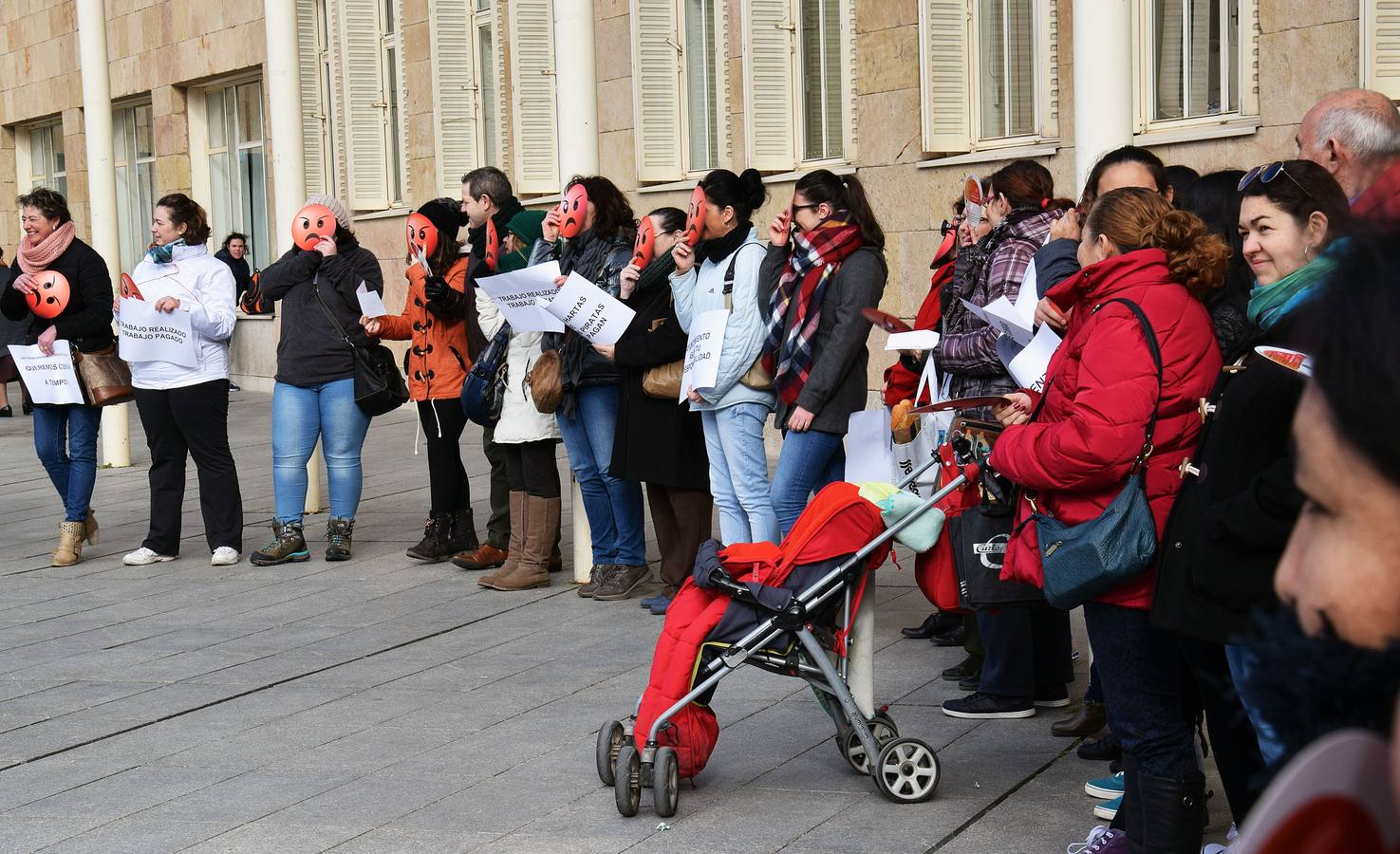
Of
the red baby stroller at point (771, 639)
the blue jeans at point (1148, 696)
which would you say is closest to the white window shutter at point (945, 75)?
the red baby stroller at point (771, 639)

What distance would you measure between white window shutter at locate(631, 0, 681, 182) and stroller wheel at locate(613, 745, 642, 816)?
A: 9.79 m

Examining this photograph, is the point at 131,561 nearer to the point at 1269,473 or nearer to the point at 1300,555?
the point at 1269,473

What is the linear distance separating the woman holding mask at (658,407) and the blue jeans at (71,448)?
3533 millimetres

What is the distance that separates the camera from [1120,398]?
371 centimetres

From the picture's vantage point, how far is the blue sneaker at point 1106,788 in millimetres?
4523

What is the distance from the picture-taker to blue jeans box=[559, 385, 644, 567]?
301 inches

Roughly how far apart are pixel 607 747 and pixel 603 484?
9.98 feet

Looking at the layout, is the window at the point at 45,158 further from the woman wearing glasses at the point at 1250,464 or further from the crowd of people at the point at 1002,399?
the woman wearing glasses at the point at 1250,464

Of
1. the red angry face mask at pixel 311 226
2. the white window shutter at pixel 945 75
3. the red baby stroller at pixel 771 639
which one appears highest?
the white window shutter at pixel 945 75

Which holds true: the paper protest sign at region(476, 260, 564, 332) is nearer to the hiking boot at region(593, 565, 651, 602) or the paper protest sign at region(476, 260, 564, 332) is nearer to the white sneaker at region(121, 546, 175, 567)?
the hiking boot at region(593, 565, 651, 602)

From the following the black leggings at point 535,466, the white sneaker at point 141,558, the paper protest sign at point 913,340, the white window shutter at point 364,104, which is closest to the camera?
the paper protest sign at point 913,340

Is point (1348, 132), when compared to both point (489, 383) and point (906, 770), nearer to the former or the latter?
point (906, 770)

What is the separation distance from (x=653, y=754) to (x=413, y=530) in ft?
18.6

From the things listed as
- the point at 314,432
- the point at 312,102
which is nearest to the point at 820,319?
the point at 314,432
